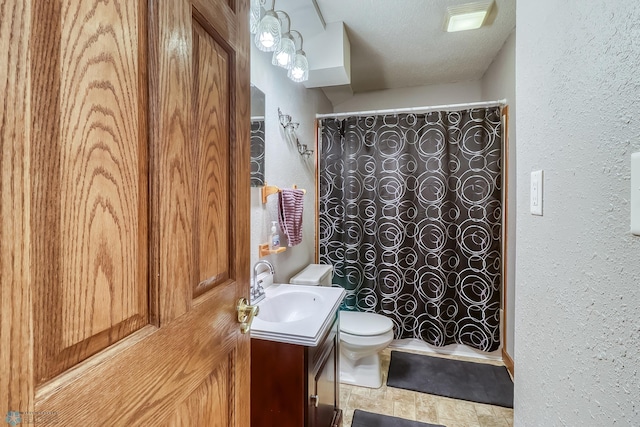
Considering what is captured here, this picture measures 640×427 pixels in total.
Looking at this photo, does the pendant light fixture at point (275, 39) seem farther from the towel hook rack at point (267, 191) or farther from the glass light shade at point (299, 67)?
the towel hook rack at point (267, 191)

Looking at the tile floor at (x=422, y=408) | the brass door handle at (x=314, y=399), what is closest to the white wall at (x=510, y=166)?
the tile floor at (x=422, y=408)

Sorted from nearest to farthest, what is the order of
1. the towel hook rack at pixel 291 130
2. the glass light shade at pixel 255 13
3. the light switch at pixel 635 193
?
1. the light switch at pixel 635 193
2. the glass light shade at pixel 255 13
3. the towel hook rack at pixel 291 130

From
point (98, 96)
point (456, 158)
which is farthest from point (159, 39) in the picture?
point (456, 158)

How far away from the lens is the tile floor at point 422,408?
168 cm

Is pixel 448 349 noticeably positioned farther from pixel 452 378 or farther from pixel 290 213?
pixel 290 213

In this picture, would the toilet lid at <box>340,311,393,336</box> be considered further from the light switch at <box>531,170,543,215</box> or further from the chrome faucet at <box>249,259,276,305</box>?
the light switch at <box>531,170,543,215</box>

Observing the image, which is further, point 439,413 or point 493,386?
point 493,386

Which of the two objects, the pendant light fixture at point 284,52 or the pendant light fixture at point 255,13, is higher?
the pendant light fixture at point 255,13

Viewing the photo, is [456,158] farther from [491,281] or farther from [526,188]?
[526,188]

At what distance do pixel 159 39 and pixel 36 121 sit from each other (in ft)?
0.88

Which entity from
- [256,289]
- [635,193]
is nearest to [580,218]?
[635,193]

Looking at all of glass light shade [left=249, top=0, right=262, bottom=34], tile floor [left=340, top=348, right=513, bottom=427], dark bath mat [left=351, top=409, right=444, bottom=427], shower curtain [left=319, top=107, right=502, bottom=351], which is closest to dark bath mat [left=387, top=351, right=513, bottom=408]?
tile floor [left=340, top=348, right=513, bottom=427]

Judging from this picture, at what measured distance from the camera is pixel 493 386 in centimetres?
196

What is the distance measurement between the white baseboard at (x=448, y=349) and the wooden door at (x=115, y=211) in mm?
2047
